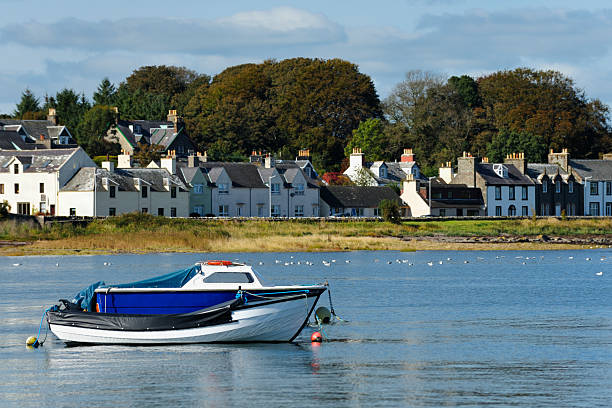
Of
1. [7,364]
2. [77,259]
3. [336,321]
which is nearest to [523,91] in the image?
[77,259]

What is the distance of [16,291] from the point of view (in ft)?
183

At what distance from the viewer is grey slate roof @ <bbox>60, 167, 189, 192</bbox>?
354 feet

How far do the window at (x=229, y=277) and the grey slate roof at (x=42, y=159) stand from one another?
76.9 metres

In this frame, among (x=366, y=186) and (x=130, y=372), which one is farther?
(x=366, y=186)

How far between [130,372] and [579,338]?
16.6m

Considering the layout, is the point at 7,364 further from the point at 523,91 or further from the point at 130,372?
the point at 523,91

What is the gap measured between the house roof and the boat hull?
3551 inches

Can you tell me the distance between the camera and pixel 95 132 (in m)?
142

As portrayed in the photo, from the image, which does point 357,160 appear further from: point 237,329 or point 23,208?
point 237,329

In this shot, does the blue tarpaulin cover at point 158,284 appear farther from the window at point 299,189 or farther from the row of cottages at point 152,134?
the row of cottages at point 152,134

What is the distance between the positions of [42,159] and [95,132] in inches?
1160

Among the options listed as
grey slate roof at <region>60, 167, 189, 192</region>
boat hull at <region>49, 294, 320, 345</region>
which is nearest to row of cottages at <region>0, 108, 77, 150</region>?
grey slate roof at <region>60, 167, 189, 192</region>

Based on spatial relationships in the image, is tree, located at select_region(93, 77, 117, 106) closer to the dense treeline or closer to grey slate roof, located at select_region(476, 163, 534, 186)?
the dense treeline

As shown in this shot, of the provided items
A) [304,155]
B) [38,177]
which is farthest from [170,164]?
[304,155]
